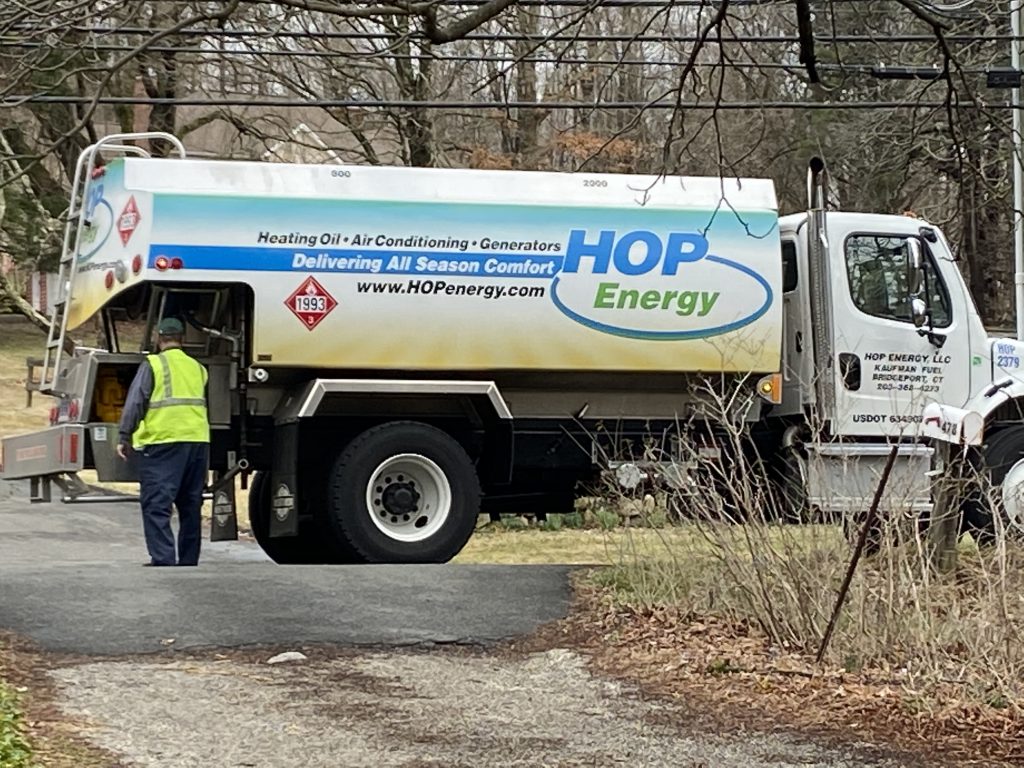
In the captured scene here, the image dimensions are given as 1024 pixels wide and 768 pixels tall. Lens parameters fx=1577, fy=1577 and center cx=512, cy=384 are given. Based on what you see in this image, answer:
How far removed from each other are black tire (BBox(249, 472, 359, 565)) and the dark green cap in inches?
71.4

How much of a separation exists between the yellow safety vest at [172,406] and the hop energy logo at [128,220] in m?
0.97

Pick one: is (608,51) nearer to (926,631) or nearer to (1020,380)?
(1020,380)

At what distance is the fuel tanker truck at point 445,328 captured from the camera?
424 inches

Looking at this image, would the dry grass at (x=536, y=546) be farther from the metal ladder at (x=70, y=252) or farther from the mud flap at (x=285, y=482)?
the metal ladder at (x=70, y=252)

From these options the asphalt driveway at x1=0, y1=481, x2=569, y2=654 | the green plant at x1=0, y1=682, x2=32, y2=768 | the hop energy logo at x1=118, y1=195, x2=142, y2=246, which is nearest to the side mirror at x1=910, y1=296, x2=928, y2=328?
the asphalt driveway at x1=0, y1=481, x2=569, y2=654

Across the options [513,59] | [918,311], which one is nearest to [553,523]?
[918,311]

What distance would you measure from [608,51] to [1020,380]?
9.59 m

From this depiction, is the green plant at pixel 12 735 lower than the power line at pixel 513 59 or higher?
lower

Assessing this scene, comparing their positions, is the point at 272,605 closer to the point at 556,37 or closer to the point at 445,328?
the point at 556,37

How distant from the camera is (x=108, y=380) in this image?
11.2m

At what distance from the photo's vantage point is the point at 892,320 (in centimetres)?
1207

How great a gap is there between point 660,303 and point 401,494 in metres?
2.32

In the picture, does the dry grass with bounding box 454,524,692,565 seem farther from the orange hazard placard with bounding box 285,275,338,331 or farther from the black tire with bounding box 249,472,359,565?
the orange hazard placard with bounding box 285,275,338,331

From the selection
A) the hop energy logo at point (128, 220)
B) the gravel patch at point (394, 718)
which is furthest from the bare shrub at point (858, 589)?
the hop energy logo at point (128, 220)
